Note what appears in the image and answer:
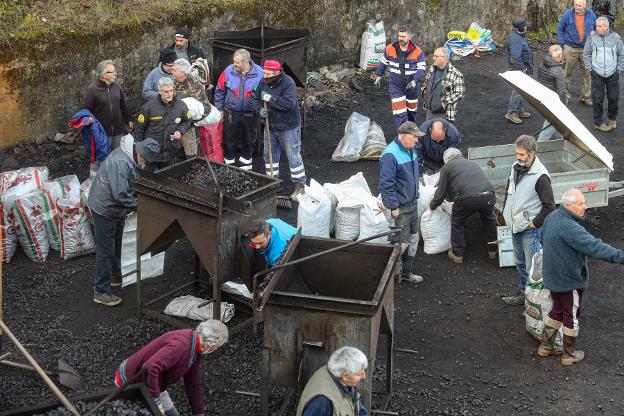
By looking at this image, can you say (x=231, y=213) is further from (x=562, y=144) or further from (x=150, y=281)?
(x=562, y=144)

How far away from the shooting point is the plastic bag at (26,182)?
8812 mm

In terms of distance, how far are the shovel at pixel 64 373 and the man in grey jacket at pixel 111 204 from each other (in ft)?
4.12

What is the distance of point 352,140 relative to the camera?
11.4m

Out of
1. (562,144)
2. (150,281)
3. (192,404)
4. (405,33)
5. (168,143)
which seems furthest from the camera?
(405,33)

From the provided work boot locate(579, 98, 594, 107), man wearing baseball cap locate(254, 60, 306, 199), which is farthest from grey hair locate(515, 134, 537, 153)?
work boot locate(579, 98, 594, 107)

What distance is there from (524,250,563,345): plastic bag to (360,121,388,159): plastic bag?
12.8ft

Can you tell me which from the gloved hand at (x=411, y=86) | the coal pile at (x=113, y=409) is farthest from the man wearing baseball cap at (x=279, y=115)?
the coal pile at (x=113, y=409)

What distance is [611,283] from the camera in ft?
28.3

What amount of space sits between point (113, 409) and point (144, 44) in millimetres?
7105

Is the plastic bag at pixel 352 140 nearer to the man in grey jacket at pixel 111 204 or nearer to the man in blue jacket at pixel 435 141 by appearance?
the man in blue jacket at pixel 435 141

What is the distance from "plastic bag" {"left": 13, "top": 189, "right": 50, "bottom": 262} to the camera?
875 centimetres

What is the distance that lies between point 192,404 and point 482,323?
9.87 feet

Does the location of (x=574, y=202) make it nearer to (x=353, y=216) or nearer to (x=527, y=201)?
(x=527, y=201)

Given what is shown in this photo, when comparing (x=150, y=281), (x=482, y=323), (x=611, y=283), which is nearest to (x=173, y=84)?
(x=150, y=281)
